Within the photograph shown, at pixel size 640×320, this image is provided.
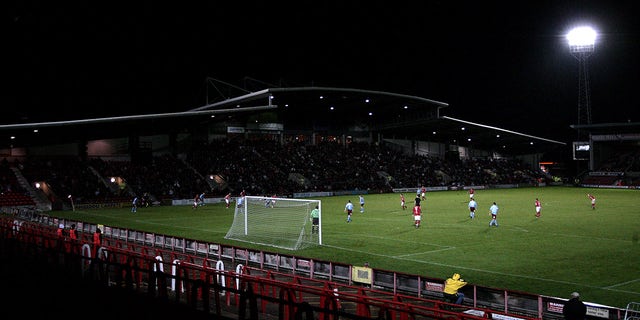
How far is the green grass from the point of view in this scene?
1720cm

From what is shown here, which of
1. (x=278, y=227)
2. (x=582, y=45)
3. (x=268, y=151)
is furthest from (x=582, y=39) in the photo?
(x=278, y=227)

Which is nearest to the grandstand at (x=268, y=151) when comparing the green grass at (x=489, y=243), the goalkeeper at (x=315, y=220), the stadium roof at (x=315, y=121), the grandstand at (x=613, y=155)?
the stadium roof at (x=315, y=121)

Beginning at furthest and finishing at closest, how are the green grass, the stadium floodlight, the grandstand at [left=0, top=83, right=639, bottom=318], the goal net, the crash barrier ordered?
1. the stadium floodlight
2. the grandstand at [left=0, top=83, right=639, bottom=318]
3. the goal net
4. the green grass
5. the crash barrier

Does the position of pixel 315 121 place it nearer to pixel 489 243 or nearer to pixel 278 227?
pixel 278 227

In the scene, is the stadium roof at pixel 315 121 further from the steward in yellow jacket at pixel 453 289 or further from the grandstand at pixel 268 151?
the steward in yellow jacket at pixel 453 289

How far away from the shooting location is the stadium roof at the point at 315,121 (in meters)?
48.5

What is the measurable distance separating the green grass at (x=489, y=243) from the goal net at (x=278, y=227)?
828mm

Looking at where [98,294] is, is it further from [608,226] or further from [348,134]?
[348,134]

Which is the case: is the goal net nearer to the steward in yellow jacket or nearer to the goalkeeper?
the goalkeeper

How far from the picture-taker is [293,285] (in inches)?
385

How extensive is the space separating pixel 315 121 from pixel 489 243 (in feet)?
189

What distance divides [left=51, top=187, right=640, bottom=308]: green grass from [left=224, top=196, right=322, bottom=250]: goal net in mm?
828

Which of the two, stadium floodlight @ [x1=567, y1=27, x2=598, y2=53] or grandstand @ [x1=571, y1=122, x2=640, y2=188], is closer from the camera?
stadium floodlight @ [x1=567, y1=27, x2=598, y2=53]

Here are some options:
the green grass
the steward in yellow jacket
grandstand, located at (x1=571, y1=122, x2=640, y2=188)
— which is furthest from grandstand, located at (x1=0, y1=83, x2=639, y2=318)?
the steward in yellow jacket
